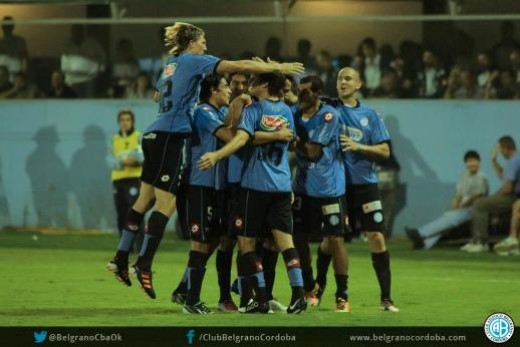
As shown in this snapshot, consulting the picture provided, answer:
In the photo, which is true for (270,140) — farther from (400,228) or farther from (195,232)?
(400,228)

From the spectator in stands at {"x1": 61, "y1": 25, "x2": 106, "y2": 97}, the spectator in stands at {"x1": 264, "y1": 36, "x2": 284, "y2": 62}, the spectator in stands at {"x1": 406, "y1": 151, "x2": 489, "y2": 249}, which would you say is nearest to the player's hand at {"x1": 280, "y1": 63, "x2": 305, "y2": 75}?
the spectator in stands at {"x1": 406, "y1": 151, "x2": 489, "y2": 249}

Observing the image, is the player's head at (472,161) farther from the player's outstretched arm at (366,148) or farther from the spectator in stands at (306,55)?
the player's outstretched arm at (366,148)

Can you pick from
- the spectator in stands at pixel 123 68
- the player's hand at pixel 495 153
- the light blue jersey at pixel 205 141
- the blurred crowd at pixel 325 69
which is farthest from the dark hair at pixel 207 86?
the spectator in stands at pixel 123 68

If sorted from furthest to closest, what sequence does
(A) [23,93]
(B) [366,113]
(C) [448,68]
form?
1. (A) [23,93]
2. (C) [448,68]
3. (B) [366,113]

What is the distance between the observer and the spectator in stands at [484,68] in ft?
71.9

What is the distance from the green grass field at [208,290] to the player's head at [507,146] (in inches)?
64.4

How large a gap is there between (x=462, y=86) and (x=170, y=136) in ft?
35.6

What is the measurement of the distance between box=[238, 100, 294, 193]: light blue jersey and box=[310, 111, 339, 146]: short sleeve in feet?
1.59

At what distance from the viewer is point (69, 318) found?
1173cm

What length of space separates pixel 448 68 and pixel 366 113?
9.57 metres

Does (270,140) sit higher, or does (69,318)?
(270,140)

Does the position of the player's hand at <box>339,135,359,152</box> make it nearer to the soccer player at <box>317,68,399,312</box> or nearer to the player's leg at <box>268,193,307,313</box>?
the soccer player at <box>317,68,399,312</box>

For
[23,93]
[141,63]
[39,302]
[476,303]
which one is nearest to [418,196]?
[141,63]
